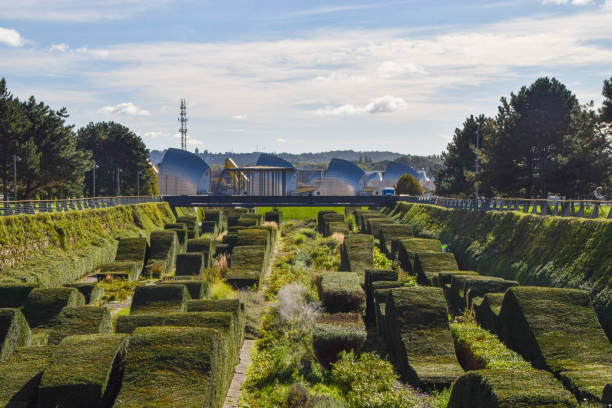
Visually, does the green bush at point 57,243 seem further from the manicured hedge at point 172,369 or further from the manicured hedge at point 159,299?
the manicured hedge at point 172,369

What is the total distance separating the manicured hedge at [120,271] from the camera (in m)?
31.3

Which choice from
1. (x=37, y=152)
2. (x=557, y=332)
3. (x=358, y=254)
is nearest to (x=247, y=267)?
(x=358, y=254)

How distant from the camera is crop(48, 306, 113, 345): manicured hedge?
14.7 meters

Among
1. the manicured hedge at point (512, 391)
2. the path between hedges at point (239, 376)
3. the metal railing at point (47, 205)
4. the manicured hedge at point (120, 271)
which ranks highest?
the metal railing at point (47, 205)

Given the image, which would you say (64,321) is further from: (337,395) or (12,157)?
(12,157)

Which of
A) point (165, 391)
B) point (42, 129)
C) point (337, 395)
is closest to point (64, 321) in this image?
point (165, 391)

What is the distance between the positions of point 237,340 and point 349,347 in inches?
126

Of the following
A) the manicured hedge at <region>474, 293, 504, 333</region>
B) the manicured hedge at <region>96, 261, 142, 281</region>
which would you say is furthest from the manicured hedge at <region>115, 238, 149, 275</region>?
the manicured hedge at <region>474, 293, 504, 333</region>

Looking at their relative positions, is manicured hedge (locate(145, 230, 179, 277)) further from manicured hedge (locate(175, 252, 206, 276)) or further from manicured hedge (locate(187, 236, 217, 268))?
manicured hedge (locate(175, 252, 206, 276))

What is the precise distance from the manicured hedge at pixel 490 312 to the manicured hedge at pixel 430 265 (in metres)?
7.55

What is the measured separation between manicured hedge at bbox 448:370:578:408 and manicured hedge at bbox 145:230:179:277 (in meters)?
28.7

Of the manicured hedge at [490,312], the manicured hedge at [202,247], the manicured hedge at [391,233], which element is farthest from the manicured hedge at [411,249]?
the manicured hedge at [202,247]

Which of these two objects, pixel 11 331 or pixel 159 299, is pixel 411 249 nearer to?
pixel 159 299

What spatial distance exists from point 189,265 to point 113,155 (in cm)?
6695
